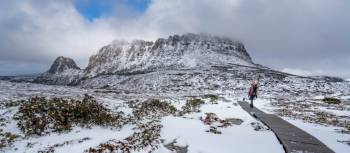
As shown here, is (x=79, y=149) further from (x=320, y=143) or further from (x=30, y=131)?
(x=320, y=143)

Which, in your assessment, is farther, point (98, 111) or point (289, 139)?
point (98, 111)

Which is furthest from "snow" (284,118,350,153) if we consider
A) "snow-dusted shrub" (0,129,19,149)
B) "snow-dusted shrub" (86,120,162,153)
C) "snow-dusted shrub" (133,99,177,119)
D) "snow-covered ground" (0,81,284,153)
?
"snow-dusted shrub" (0,129,19,149)

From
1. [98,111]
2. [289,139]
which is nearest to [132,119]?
[98,111]

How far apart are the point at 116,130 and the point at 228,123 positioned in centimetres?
632

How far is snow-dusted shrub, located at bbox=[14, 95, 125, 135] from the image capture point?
15.4 meters

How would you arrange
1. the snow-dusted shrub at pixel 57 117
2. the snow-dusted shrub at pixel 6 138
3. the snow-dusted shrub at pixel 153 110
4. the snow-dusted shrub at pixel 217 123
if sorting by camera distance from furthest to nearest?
the snow-dusted shrub at pixel 153 110, the snow-dusted shrub at pixel 57 117, the snow-dusted shrub at pixel 217 123, the snow-dusted shrub at pixel 6 138

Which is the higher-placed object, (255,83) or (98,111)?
(255,83)

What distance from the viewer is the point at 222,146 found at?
1187cm

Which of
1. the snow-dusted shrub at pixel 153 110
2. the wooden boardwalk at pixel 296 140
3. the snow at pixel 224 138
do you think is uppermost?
the snow-dusted shrub at pixel 153 110

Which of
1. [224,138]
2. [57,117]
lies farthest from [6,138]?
[224,138]

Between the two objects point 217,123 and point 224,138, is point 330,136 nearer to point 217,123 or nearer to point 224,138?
point 224,138

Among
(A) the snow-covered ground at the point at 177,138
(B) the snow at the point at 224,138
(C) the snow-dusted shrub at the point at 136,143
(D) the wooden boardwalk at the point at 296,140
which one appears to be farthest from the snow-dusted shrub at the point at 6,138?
(D) the wooden boardwalk at the point at 296,140

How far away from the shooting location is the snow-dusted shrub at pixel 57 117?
Result: 50.5ft

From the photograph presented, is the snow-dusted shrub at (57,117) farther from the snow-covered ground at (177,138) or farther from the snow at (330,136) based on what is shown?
the snow at (330,136)
